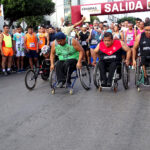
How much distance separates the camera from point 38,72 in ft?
29.4

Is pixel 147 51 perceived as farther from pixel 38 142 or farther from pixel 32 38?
pixel 32 38

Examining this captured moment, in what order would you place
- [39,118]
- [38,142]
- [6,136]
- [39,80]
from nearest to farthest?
[38,142] < [6,136] < [39,118] < [39,80]

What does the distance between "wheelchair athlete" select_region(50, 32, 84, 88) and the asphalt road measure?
1.65 feet

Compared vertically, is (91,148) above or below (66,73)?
below

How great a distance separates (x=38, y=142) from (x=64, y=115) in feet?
4.82

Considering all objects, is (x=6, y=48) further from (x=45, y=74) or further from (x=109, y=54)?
(x=109, y=54)

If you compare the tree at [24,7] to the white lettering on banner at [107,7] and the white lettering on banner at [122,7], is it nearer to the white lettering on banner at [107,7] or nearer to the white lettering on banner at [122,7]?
the white lettering on banner at [107,7]

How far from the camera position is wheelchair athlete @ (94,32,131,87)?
24.9ft

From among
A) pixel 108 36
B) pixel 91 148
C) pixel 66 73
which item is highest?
pixel 108 36

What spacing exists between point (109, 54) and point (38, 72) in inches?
89.0

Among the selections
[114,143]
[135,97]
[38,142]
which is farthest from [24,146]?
[135,97]

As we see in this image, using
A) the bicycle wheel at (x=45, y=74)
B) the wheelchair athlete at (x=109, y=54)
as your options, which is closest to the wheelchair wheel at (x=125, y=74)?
the wheelchair athlete at (x=109, y=54)

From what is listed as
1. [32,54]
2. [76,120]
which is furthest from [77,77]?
[32,54]

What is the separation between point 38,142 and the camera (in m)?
4.21
